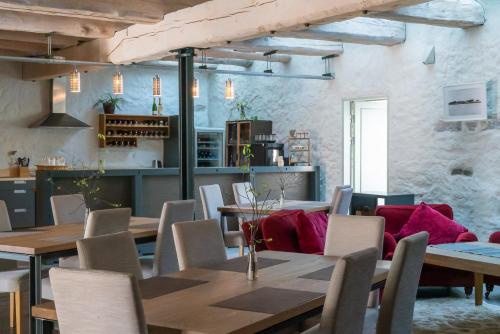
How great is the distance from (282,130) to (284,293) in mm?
9516

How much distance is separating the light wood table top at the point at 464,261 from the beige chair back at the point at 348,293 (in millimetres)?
2296

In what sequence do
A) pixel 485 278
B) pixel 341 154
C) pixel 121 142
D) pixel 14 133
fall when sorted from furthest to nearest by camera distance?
pixel 121 142 → pixel 14 133 → pixel 341 154 → pixel 485 278

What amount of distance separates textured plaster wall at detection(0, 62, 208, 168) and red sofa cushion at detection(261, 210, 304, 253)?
7.55 m

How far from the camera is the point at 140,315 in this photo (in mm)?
2473

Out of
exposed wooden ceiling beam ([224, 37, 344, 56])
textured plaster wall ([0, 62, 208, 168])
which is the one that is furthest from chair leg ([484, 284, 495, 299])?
textured plaster wall ([0, 62, 208, 168])

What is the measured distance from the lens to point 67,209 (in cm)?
660

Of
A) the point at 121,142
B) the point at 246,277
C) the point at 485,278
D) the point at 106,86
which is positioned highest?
the point at 106,86

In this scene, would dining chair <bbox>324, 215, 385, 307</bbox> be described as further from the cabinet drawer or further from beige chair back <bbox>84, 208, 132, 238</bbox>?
the cabinet drawer

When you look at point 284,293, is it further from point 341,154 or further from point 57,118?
point 57,118

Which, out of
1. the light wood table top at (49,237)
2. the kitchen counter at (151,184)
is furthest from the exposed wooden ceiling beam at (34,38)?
the light wood table top at (49,237)

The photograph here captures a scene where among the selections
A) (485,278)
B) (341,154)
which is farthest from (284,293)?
(341,154)

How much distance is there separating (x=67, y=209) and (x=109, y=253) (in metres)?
3.07

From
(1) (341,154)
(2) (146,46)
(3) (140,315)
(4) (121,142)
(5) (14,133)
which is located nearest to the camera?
(3) (140,315)

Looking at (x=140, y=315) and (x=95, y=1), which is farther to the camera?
(x=95, y=1)
